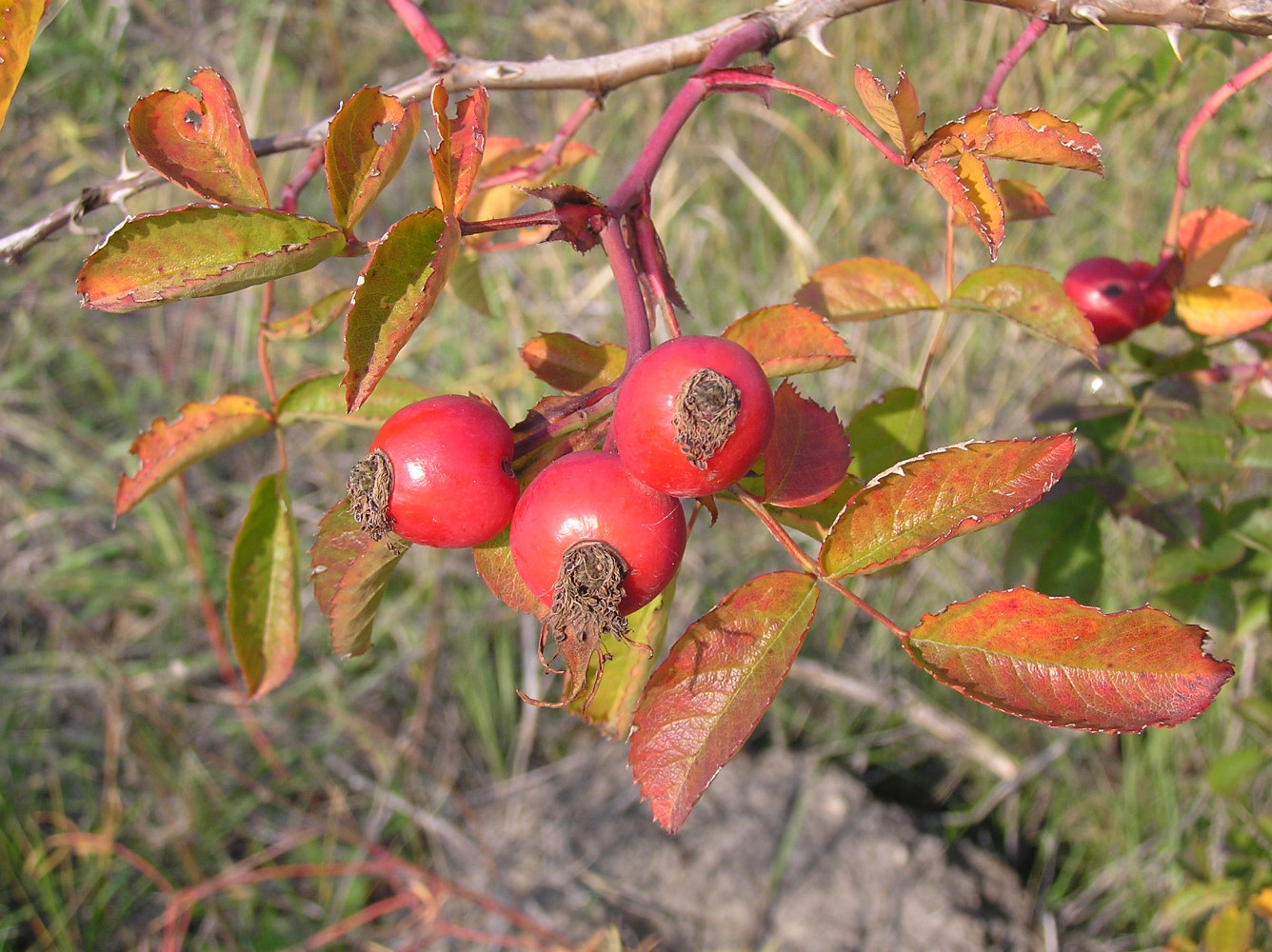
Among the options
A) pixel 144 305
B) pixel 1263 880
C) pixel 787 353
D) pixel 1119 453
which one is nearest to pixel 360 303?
pixel 144 305

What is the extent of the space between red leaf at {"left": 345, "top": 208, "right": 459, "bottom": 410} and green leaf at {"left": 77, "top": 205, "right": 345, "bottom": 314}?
0.32 feet

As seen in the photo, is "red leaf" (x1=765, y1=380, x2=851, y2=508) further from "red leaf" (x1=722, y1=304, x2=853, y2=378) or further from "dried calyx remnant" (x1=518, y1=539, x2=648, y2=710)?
"dried calyx remnant" (x1=518, y1=539, x2=648, y2=710)

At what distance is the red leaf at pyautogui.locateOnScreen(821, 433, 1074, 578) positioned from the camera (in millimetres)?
730

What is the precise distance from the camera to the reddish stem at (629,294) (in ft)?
2.38

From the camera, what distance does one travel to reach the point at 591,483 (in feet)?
2.13

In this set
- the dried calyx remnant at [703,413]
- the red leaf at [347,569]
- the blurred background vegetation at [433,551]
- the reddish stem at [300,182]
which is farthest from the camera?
the blurred background vegetation at [433,551]

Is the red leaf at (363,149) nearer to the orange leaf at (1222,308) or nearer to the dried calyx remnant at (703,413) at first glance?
the dried calyx remnant at (703,413)

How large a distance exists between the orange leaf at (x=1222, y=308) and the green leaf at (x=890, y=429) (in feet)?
1.46

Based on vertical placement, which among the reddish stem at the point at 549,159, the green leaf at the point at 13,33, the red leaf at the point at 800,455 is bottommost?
the red leaf at the point at 800,455

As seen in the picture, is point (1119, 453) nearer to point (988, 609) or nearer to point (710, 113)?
point (988, 609)

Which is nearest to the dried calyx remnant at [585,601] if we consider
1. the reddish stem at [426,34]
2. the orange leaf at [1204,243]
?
the reddish stem at [426,34]

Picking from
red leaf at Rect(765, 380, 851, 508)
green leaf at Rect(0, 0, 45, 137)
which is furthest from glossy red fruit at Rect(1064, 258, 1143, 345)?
green leaf at Rect(0, 0, 45, 137)

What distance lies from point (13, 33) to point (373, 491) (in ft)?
1.71

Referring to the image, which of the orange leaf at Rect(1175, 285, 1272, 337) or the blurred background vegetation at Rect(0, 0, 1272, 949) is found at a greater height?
the orange leaf at Rect(1175, 285, 1272, 337)
